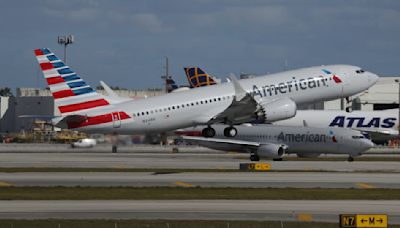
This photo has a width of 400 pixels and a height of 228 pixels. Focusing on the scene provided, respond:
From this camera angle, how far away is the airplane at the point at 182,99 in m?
76.5

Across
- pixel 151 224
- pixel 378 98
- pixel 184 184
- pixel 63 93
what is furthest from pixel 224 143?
pixel 378 98

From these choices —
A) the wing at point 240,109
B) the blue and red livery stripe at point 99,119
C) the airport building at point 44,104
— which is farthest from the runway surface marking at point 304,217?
the airport building at point 44,104

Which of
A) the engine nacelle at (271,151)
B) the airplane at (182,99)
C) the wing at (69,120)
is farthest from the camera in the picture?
the engine nacelle at (271,151)

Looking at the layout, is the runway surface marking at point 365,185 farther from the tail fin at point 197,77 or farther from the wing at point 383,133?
the tail fin at point 197,77

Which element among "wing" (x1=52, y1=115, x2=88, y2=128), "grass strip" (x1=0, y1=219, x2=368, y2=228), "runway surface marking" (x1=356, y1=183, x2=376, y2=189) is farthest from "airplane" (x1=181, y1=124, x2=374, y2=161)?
"grass strip" (x1=0, y1=219, x2=368, y2=228)

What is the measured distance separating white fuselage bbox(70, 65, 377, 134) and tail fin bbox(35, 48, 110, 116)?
0.81m

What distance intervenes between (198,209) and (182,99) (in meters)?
40.3

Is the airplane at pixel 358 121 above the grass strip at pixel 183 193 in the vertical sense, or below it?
above

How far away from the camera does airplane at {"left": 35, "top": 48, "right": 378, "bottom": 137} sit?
76500 millimetres

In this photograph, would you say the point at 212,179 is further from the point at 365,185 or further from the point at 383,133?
the point at 383,133

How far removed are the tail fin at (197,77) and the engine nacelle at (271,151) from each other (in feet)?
150

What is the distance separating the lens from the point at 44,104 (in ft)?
587

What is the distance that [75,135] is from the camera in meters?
143

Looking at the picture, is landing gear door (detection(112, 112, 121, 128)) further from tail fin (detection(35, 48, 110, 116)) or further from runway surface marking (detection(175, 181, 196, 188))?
runway surface marking (detection(175, 181, 196, 188))
